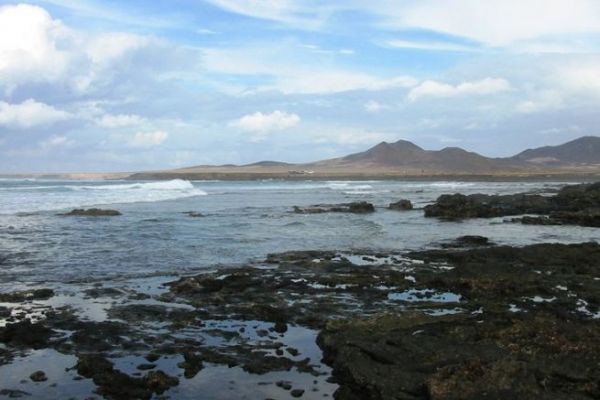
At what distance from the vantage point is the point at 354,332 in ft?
30.8

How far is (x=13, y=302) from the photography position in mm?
12328

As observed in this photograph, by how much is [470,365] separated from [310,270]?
941cm

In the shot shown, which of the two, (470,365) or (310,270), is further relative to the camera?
(310,270)

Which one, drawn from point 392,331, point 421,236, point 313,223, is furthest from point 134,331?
point 313,223

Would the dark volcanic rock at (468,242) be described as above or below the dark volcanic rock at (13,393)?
below

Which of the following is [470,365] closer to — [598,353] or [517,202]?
[598,353]

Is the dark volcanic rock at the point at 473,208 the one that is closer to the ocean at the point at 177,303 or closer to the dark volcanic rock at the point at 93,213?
the ocean at the point at 177,303

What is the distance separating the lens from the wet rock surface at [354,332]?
737cm

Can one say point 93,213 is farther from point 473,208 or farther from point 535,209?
point 535,209

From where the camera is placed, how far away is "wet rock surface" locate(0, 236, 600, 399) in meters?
7.37

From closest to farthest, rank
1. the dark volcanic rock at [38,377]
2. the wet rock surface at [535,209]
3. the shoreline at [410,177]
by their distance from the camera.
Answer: the dark volcanic rock at [38,377] → the wet rock surface at [535,209] → the shoreline at [410,177]

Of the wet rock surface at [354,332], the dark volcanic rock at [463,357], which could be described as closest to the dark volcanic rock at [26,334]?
the wet rock surface at [354,332]

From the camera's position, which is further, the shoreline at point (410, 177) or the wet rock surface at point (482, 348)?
the shoreline at point (410, 177)

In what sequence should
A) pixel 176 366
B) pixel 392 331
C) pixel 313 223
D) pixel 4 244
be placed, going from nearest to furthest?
pixel 176 366, pixel 392 331, pixel 4 244, pixel 313 223
